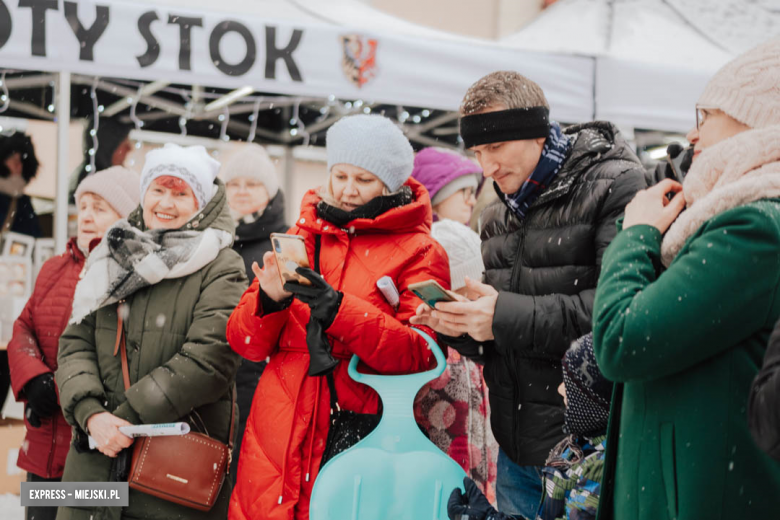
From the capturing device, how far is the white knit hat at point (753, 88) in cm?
141

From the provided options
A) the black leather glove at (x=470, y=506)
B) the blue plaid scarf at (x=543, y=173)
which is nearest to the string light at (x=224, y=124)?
the blue plaid scarf at (x=543, y=173)

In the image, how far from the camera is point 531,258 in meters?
2.15

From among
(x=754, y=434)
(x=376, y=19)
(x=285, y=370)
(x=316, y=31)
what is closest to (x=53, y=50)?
(x=316, y=31)

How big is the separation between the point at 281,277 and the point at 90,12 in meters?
2.07

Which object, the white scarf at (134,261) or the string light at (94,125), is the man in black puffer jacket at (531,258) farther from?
the string light at (94,125)

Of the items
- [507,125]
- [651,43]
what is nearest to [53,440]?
[507,125]

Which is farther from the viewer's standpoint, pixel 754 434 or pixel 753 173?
pixel 753 173

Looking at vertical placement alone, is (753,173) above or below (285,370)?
above

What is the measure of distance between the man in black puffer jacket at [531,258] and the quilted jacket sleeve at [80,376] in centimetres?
125

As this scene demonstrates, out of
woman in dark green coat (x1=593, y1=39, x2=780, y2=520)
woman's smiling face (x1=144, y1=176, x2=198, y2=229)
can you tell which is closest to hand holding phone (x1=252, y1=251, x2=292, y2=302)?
woman's smiling face (x1=144, y1=176, x2=198, y2=229)

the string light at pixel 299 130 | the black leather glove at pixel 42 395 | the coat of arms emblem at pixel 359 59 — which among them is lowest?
the black leather glove at pixel 42 395

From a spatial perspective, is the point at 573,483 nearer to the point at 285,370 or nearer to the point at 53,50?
the point at 285,370

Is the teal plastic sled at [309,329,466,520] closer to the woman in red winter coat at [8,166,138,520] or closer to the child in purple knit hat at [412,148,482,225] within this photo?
the woman in red winter coat at [8,166,138,520]

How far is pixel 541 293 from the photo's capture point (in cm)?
211
